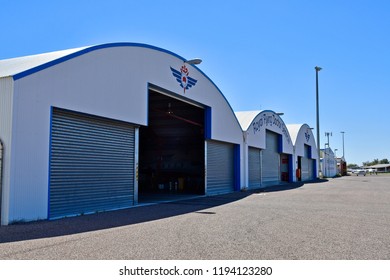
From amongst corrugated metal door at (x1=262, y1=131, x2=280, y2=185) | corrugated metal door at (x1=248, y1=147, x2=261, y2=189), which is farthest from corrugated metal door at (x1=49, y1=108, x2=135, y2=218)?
corrugated metal door at (x1=262, y1=131, x2=280, y2=185)

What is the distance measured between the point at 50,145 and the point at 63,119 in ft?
3.18

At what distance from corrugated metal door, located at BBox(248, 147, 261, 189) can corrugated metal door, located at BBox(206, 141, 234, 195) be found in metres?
2.90

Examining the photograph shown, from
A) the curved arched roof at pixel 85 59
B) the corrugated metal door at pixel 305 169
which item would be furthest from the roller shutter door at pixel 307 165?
the curved arched roof at pixel 85 59

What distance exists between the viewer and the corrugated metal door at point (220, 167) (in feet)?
66.6

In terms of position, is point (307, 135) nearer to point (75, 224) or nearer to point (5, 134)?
point (75, 224)

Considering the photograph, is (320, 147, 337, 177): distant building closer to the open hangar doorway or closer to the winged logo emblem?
the winged logo emblem

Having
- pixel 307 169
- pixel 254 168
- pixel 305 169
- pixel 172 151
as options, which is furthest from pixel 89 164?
pixel 307 169

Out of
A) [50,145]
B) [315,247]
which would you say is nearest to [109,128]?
[50,145]

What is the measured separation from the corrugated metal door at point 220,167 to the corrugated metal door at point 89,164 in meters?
7.32

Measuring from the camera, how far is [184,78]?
16953 mm

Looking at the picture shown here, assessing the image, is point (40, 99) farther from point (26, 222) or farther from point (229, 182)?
point (229, 182)

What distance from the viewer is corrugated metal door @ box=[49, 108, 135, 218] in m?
10.3

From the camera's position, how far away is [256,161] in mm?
27547

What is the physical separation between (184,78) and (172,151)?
26.8 feet
